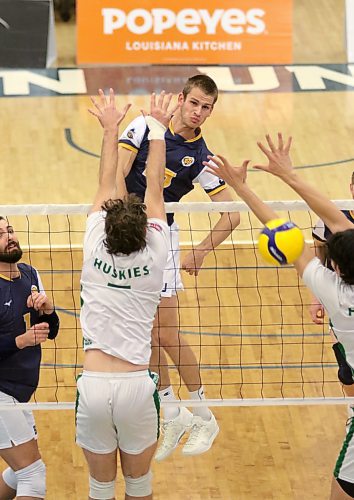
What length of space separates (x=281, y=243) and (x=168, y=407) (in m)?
3.18

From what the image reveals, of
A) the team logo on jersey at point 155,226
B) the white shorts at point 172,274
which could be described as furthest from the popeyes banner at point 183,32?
the team logo on jersey at point 155,226

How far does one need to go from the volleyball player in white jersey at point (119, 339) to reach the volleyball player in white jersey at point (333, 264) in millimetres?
708

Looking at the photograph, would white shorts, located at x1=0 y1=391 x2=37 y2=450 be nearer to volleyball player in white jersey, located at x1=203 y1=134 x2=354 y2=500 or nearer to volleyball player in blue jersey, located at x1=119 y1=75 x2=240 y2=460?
volleyball player in blue jersey, located at x1=119 y1=75 x2=240 y2=460

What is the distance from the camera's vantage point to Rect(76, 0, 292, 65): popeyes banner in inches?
764

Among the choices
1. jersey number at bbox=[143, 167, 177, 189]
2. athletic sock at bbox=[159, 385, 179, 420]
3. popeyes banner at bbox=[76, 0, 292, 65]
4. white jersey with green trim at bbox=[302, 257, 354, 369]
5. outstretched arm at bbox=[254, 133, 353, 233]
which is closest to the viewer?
white jersey with green trim at bbox=[302, 257, 354, 369]

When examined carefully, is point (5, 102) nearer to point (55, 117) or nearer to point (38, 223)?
point (55, 117)

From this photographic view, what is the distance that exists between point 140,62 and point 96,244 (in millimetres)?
12470

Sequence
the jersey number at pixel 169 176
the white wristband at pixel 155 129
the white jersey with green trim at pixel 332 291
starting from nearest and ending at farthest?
the white jersey with green trim at pixel 332 291 → the white wristband at pixel 155 129 → the jersey number at pixel 169 176

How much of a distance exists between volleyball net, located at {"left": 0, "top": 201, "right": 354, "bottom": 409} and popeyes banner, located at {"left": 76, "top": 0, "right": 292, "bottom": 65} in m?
5.66

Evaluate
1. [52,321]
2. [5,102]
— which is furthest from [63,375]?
[5,102]

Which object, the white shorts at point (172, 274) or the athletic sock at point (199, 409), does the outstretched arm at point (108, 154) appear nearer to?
the white shorts at point (172, 274)

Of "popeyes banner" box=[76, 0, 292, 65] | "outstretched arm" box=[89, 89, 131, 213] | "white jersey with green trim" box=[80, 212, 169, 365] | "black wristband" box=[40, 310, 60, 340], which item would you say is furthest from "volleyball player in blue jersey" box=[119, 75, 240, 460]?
"popeyes banner" box=[76, 0, 292, 65]

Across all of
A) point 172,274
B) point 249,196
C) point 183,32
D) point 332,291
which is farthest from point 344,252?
point 183,32

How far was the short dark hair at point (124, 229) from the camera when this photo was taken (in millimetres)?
7406
